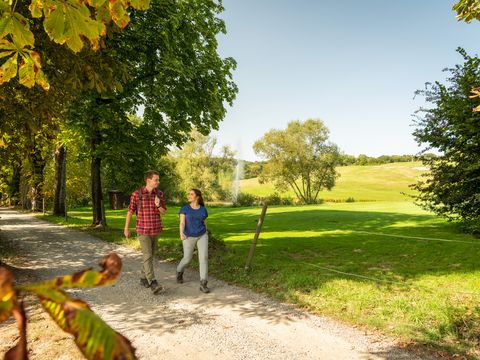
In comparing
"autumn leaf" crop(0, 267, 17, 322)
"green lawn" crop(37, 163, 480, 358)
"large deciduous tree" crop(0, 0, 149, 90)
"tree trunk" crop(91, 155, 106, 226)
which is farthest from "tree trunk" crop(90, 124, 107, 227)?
"autumn leaf" crop(0, 267, 17, 322)

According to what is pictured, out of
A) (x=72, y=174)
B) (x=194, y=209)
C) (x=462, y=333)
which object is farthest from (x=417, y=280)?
(x=72, y=174)

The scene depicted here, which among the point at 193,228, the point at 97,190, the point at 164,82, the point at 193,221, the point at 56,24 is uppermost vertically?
the point at 164,82

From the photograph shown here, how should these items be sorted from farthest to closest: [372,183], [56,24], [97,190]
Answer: [372,183] < [97,190] < [56,24]

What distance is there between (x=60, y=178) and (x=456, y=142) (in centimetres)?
2576

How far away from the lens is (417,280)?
803cm

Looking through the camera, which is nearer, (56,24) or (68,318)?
(68,318)

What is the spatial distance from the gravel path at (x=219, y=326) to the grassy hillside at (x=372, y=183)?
6839 centimetres

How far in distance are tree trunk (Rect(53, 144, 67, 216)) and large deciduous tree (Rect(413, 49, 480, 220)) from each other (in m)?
23.7

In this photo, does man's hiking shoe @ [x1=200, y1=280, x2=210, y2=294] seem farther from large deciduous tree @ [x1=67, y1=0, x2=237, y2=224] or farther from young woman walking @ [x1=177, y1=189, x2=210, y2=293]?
large deciduous tree @ [x1=67, y1=0, x2=237, y2=224]

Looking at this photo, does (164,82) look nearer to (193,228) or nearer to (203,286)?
(193,228)

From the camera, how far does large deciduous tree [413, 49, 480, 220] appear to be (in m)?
12.1

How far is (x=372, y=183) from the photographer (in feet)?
317

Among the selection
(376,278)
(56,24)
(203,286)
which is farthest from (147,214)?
(56,24)

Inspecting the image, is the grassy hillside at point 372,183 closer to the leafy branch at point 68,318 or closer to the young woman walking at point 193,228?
the young woman walking at point 193,228
